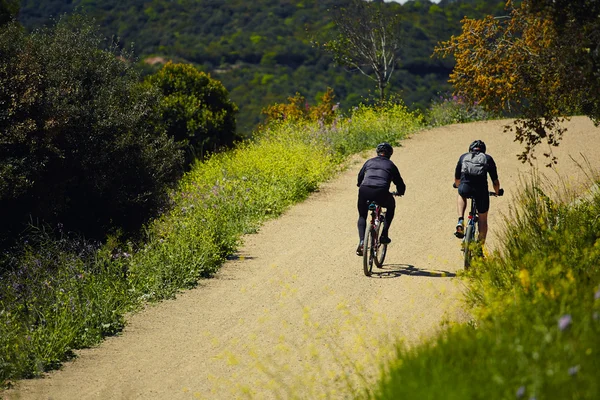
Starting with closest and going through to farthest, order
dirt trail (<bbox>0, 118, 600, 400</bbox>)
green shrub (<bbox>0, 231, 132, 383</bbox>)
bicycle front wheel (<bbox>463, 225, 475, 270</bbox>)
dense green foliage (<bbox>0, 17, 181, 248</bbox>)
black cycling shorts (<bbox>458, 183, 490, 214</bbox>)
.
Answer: dirt trail (<bbox>0, 118, 600, 400</bbox>) → green shrub (<bbox>0, 231, 132, 383</bbox>) → bicycle front wheel (<bbox>463, 225, 475, 270</bbox>) → black cycling shorts (<bbox>458, 183, 490, 214</bbox>) → dense green foliage (<bbox>0, 17, 181, 248</bbox>)

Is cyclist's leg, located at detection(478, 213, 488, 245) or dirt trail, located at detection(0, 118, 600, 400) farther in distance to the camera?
cyclist's leg, located at detection(478, 213, 488, 245)

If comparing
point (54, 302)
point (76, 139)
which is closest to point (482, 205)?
point (54, 302)

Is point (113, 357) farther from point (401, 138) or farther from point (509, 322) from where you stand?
point (401, 138)

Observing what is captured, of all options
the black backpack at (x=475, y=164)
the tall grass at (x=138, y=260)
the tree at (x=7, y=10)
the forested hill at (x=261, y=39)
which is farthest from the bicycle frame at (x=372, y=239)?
the forested hill at (x=261, y=39)

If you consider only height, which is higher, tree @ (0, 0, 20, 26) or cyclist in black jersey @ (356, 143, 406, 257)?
tree @ (0, 0, 20, 26)

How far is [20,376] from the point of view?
7371 millimetres

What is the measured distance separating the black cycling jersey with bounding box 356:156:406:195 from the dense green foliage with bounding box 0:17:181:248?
4.47m

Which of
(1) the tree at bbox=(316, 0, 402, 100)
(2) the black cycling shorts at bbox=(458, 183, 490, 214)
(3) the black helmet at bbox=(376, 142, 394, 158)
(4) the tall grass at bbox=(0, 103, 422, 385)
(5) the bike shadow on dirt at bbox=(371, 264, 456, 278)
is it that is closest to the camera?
(4) the tall grass at bbox=(0, 103, 422, 385)

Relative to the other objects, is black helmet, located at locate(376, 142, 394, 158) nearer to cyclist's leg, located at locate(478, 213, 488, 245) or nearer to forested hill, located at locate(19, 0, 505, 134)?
cyclist's leg, located at locate(478, 213, 488, 245)

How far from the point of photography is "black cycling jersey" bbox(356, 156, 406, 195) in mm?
10086

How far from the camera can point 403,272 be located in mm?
10414

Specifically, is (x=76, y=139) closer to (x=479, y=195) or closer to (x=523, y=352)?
(x=479, y=195)

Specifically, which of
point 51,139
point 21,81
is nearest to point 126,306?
point 51,139

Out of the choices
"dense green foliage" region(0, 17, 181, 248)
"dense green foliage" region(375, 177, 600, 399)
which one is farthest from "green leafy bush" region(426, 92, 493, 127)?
"dense green foliage" region(375, 177, 600, 399)
